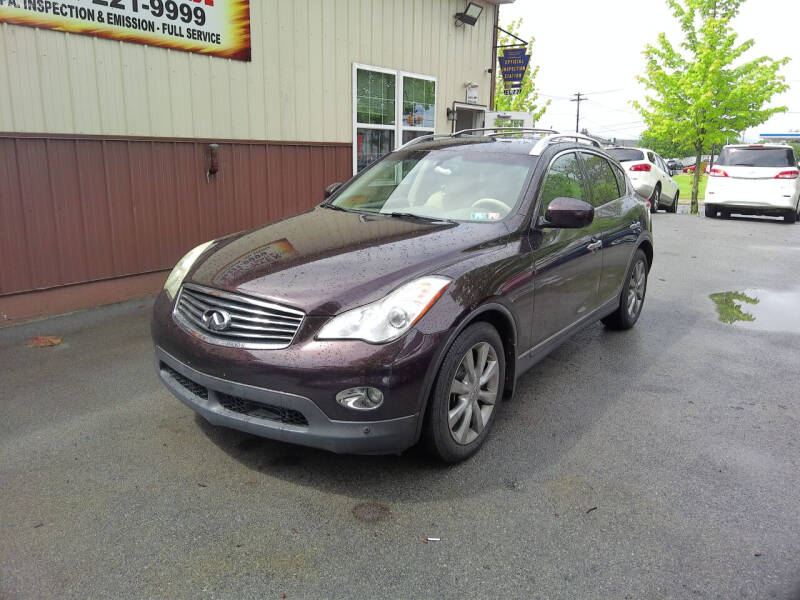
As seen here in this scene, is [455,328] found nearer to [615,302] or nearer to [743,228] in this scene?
[615,302]

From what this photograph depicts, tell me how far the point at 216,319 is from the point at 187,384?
1.48 feet

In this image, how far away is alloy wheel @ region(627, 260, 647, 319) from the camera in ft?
18.7

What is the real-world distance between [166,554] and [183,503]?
376mm

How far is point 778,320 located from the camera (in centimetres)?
636

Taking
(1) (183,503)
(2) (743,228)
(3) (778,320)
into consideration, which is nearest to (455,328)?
(1) (183,503)

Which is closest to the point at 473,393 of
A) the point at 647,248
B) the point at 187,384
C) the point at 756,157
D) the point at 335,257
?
the point at 335,257

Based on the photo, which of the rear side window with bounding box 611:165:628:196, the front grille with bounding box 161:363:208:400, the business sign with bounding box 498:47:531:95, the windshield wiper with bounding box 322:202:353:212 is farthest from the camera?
the business sign with bounding box 498:47:531:95

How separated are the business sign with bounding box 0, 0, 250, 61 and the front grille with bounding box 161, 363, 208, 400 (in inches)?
156

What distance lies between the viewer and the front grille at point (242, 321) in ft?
9.21

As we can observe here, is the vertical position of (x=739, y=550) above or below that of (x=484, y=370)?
below

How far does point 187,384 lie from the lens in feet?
10.4

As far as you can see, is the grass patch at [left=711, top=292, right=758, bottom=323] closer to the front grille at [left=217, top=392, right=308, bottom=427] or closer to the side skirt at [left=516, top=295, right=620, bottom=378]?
the side skirt at [left=516, top=295, right=620, bottom=378]

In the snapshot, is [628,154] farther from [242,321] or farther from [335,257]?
[242,321]

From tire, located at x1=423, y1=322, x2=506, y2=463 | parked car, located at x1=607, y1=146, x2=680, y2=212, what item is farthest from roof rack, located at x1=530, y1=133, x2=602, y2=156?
parked car, located at x1=607, y1=146, x2=680, y2=212
